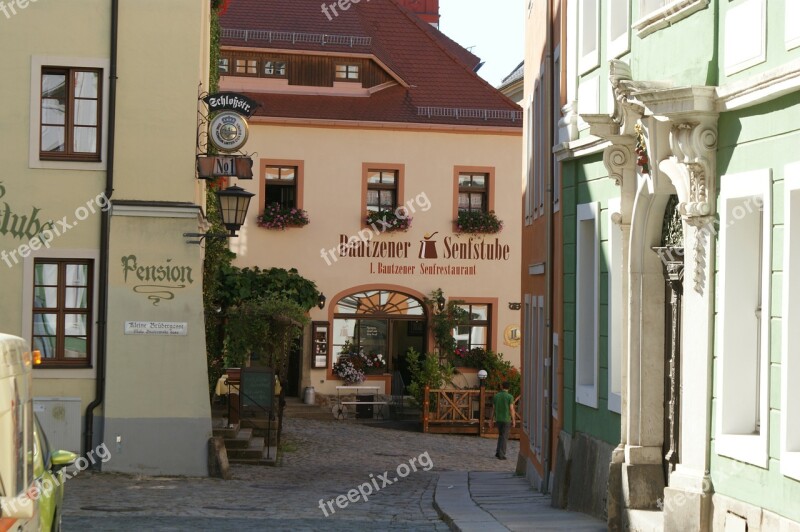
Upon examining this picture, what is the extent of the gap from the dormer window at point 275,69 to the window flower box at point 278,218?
147 inches

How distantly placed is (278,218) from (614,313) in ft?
66.0

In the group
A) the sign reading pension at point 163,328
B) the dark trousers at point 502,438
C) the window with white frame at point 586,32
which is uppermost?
the window with white frame at point 586,32

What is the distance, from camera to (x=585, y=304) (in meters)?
14.9

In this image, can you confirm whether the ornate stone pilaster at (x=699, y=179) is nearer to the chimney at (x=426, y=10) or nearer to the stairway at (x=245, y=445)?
the stairway at (x=245, y=445)

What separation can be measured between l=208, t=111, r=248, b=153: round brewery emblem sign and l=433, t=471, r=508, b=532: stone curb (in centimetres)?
574

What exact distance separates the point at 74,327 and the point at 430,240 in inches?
633

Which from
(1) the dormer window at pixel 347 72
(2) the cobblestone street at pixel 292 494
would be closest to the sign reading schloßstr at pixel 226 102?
(2) the cobblestone street at pixel 292 494

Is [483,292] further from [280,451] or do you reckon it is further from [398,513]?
[398,513]

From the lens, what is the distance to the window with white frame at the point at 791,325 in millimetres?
9148

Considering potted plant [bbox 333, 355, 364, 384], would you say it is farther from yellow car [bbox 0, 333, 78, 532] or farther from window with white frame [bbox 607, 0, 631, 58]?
yellow car [bbox 0, 333, 78, 532]

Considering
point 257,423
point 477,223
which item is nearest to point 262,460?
point 257,423

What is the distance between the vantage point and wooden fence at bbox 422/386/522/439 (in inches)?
1173

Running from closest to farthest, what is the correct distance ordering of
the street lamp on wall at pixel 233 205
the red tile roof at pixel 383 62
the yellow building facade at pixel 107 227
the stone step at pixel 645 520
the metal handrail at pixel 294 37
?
the stone step at pixel 645 520 < the yellow building facade at pixel 107 227 < the street lamp on wall at pixel 233 205 < the red tile roof at pixel 383 62 < the metal handrail at pixel 294 37

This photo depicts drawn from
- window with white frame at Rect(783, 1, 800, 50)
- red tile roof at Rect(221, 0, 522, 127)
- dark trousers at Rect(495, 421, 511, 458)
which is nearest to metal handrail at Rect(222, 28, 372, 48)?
red tile roof at Rect(221, 0, 522, 127)
